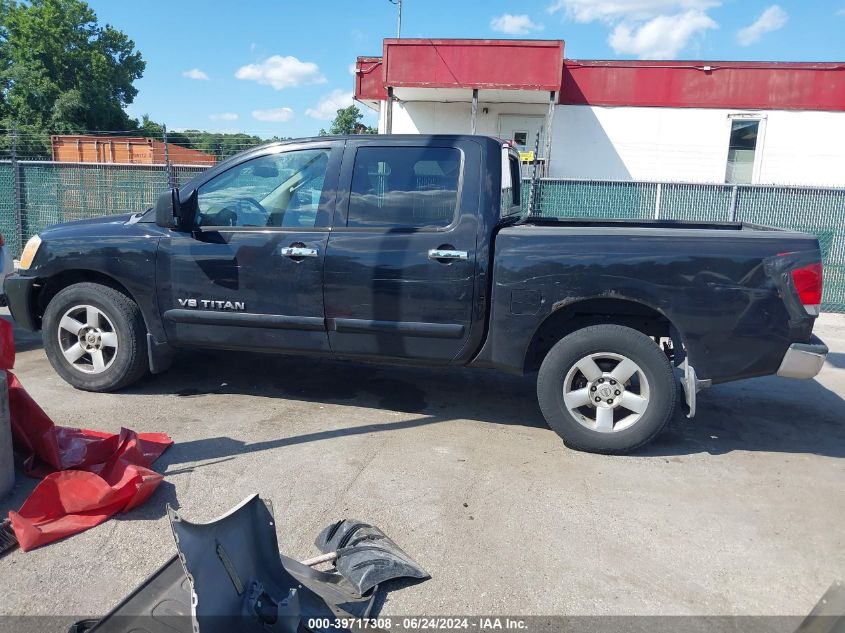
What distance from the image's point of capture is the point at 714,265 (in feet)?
13.4

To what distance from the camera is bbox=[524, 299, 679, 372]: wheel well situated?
4.37 meters

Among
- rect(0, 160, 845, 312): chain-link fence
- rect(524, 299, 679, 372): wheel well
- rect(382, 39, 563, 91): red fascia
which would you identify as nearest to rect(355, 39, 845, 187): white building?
rect(382, 39, 563, 91): red fascia

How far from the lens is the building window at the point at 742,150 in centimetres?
2067

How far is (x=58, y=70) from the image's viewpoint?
43.1m

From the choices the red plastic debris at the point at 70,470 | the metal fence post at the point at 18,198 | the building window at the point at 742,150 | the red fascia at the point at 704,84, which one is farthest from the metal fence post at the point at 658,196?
the building window at the point at 742,150

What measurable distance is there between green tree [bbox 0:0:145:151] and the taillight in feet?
128

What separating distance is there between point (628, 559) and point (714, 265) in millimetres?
1916

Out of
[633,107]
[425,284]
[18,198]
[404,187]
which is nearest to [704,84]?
[633,107]

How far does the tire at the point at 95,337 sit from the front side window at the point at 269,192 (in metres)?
0.95

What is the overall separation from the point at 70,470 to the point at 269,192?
2.28 m

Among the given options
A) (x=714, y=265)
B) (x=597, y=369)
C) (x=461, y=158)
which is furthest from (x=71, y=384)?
(x=714, y=265)

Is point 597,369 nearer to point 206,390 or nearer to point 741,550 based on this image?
point 741,550

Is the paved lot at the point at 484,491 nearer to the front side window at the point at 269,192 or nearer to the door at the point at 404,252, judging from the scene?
the door at the point at 404,252

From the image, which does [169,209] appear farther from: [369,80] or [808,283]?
[369,80]
